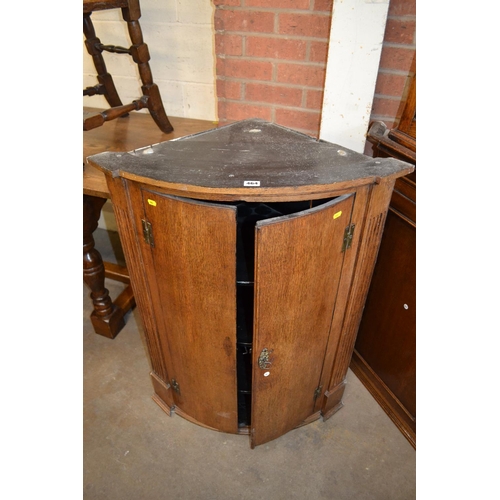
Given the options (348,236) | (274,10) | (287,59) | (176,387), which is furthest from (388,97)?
(176,387)

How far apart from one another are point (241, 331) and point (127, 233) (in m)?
0.57

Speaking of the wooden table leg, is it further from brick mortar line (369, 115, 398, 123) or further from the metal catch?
brick mortar line (369, 115, 398, 123)

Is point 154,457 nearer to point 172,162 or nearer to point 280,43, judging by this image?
point 172,162

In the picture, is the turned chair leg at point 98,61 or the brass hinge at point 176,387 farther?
the turned chair leg at point 98,61

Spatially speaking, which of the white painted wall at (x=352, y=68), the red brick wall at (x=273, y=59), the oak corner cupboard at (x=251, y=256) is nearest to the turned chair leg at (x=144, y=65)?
the red brick wall at (x=273, y=59)

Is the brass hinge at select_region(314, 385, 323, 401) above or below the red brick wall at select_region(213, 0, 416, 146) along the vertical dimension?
below

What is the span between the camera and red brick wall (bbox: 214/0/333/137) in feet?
5.35

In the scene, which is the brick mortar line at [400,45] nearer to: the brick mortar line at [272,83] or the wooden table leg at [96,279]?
the brick mortar line at [272,83]

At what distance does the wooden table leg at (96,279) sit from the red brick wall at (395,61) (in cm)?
133

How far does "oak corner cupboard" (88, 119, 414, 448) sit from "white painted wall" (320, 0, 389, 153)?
13.4 inches

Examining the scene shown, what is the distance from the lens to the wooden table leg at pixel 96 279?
1895 millimetres

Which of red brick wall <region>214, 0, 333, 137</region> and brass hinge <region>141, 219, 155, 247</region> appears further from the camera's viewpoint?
red brick wall <region>214, 0, 333, 137</region>

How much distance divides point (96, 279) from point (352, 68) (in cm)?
154

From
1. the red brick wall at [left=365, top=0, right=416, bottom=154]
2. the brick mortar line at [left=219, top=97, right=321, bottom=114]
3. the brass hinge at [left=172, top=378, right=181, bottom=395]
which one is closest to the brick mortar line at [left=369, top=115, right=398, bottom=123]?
the red brick wall at [left=365, top=0, right=416, bottom=154]
